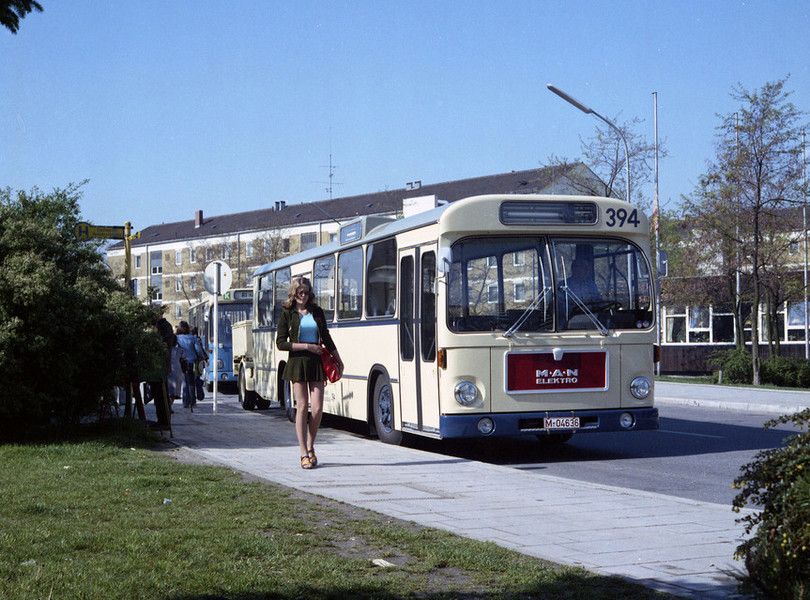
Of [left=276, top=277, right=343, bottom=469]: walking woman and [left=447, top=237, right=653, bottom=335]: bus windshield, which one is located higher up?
[left=447, top=237, right=653, bottom=335]: bus windshield

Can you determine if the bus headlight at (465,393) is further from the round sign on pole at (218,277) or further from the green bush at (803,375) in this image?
the green bush at (803,375)

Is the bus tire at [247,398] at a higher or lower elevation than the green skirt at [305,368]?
lower

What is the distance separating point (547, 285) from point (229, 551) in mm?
7638

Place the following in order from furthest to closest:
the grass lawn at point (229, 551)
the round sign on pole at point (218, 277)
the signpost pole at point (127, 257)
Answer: the round sign on pole at point (218, 277) → the signpost pole at point (127, 257) → the grass lawn at point (229, 551)

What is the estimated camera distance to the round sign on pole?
23.7 metres

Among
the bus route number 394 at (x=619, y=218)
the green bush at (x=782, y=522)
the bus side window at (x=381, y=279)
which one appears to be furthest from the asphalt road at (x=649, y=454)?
the green bush at (x=782, y=522)

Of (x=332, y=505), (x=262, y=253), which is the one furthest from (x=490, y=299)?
(x=262, y=253)

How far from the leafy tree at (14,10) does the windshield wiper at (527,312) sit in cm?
854

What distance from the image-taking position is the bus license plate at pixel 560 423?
13.7 metres

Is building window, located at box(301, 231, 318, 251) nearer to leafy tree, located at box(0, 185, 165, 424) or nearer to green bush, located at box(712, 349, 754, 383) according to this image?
green bush, located at box(712, 349, 754, 383)

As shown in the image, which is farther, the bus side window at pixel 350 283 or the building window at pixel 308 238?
the building window at pixel 308 238

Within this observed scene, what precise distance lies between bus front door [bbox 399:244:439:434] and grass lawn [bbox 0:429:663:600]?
4.21m

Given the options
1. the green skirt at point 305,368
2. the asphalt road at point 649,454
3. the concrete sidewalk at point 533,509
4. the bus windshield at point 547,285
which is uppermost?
the bus windshield at point 547,285

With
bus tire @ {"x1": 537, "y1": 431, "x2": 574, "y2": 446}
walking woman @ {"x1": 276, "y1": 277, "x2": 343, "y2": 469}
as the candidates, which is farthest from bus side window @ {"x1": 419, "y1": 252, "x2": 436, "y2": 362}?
bus tire @ {"x1": 537, "y1": 431, "x2": 574, "y2": 446}
